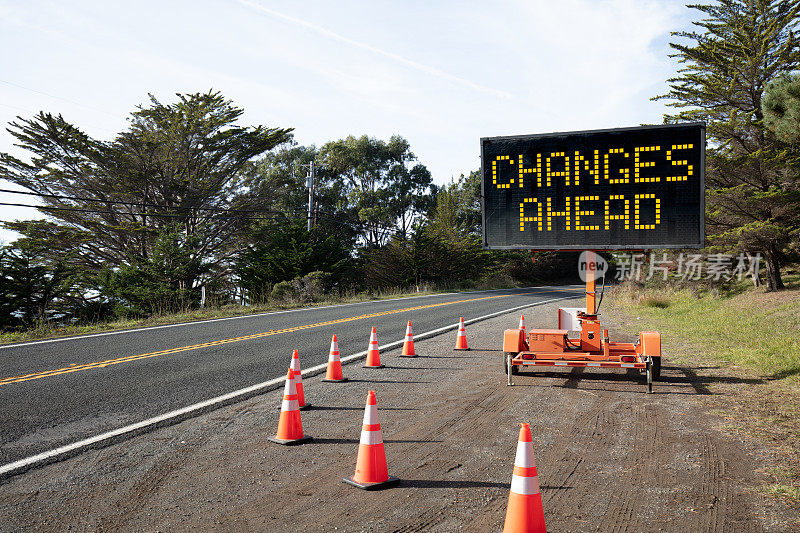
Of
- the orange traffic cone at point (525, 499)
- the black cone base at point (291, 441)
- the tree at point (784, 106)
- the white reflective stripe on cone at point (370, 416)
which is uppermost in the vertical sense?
the tree at point (784, 106)

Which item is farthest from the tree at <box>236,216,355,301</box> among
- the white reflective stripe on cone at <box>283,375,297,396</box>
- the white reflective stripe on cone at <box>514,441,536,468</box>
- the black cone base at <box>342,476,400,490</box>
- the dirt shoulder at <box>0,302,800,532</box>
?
the white reflective stripe on cone at <box>514,441,536,468</box>

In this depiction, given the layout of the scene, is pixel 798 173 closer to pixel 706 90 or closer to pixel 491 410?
pixel 706 90

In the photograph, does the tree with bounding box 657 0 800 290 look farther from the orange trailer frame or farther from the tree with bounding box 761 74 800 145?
the orange trailer frame

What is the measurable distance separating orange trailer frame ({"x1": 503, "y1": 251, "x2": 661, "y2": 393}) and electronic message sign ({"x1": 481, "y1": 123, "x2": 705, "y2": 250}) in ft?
3.50

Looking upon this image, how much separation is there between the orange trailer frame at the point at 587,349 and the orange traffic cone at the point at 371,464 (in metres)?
4.12

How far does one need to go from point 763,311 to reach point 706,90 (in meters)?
9.00

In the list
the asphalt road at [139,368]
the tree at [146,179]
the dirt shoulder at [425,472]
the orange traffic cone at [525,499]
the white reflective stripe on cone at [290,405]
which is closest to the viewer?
the orange traffic cone at [525,499]

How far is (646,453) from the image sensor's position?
535 cm

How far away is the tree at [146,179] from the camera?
29734mm

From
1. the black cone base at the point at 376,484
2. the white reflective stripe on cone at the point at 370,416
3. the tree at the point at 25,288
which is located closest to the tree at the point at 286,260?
the tree at the point at 25,288

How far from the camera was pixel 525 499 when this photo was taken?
3.55 m

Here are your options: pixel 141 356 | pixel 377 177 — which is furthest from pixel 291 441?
pixel 377 177

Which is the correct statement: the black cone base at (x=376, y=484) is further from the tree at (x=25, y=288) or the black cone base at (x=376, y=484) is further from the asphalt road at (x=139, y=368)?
the tree at (x=25, y=288)

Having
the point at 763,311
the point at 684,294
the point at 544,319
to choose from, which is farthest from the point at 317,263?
the point at 763,311
